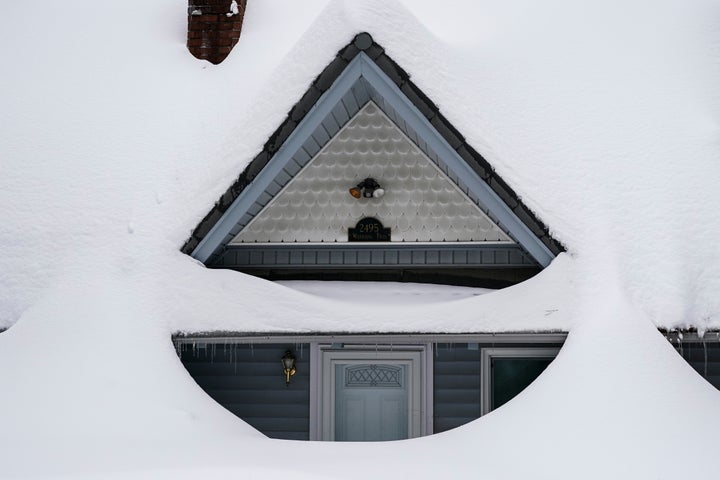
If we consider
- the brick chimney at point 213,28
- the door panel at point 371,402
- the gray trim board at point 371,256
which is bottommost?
the door panel at point 371,402

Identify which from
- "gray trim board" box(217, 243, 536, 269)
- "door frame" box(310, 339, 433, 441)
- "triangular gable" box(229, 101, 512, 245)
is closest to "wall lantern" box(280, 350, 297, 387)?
"door frame" box(310, 339, 433, 441)

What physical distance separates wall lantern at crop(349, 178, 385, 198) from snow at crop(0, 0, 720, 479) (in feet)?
3.13

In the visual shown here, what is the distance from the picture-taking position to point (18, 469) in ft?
16.0

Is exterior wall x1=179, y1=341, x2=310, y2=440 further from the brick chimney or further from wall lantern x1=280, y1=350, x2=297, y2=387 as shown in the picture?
the brick chimney

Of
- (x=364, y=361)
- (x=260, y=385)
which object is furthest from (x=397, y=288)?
(x=260, y=385)

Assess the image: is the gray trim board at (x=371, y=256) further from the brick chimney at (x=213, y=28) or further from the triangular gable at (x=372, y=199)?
the brick chimney at (x=213, y=28)

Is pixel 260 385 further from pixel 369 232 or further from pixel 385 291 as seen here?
pixel 369 232

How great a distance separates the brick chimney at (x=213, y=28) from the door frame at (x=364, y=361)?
4.27 m

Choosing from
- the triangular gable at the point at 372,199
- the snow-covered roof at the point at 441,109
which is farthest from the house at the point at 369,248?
the snow-covered roof at the point at 441,109

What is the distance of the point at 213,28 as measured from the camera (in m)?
9.44

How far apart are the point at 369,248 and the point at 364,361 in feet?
4.32

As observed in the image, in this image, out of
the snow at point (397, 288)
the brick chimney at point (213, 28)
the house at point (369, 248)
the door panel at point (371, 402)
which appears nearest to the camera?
the snow at point (397, 288)

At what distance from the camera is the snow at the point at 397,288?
206 inches

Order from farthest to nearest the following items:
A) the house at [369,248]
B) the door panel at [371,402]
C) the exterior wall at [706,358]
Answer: the door panel at [371,402], the exterior wall at [706,358], the house at [369,248]
